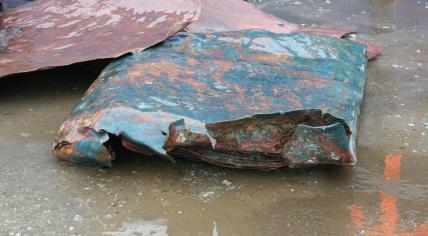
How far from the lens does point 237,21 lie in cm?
468

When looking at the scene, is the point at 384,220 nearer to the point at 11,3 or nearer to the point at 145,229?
the point at 145,229

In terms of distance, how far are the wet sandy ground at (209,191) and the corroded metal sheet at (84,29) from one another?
0.34m

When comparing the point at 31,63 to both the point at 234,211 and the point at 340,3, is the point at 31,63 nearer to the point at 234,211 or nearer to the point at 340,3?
the point at 234,211

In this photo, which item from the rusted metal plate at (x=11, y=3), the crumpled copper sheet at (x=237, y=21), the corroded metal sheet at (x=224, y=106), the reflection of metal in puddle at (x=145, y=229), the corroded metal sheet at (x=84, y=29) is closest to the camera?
the reflection of metal in puddle at (x=145, y=229)

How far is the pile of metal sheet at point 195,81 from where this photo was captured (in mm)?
2977

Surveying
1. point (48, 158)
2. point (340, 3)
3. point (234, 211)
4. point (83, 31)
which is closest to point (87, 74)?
point (83, 31)

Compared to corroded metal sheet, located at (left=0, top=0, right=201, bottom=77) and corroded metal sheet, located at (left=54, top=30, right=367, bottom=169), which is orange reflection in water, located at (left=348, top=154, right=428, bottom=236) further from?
corroded metal sheet, located at (left=0, top=0, right=201, bottom=77)

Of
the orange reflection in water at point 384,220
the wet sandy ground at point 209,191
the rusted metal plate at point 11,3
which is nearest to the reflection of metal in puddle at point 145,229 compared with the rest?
the wet sandy ground at point 209,191

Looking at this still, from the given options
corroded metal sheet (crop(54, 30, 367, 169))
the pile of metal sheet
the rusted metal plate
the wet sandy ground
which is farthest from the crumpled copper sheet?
the rusted metal plate

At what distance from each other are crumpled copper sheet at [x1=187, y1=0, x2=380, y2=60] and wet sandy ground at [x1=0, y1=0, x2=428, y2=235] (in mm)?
1136

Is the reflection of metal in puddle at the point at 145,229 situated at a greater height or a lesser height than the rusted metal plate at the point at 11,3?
lesser

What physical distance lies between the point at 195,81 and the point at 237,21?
1.36m

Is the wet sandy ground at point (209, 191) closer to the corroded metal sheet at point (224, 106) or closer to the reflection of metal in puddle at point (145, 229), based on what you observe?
the reflection of metal in puddle at point (145, 229)

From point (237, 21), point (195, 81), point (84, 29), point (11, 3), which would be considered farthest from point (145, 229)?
point (11, 3)
